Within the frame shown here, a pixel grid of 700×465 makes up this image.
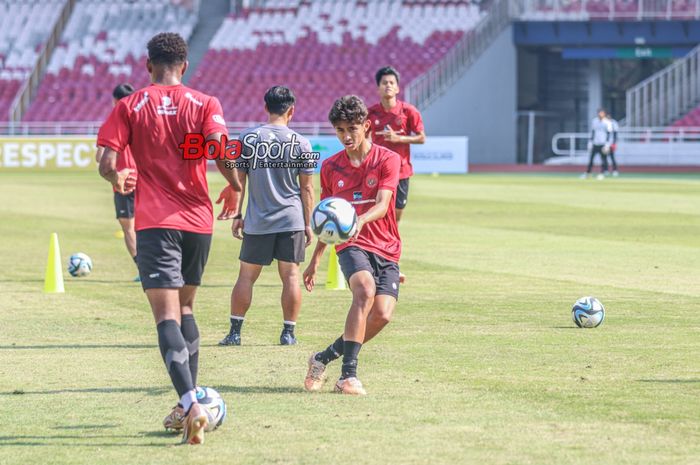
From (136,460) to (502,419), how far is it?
6.74 feet

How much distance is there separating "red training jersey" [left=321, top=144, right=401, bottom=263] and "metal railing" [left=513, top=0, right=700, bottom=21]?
4251 centimetres

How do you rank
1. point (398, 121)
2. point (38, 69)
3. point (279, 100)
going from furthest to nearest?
1. point (38, 69)
2. point (398, 121)
3. point (279, 100)

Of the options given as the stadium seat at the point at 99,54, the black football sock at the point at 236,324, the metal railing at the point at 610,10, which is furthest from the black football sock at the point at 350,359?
the stadium seat at the point at 99,54

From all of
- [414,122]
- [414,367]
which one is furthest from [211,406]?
[414,122]

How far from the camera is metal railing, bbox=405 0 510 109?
159 feet

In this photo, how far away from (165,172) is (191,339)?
931 millimetres

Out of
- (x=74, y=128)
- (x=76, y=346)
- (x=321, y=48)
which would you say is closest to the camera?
(x=76, y=346)

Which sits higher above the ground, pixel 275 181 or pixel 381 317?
pixel 275 181

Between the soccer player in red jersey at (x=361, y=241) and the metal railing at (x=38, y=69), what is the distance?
45.2 metres

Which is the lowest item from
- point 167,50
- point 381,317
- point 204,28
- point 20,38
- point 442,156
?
point 442,156

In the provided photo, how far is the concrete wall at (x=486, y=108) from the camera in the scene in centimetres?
4997

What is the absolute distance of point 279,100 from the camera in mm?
9930

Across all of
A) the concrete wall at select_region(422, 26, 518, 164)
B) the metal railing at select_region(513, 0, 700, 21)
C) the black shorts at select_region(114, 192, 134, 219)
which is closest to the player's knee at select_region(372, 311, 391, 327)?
the black shorts at select_region(114, 192, 134, 219)

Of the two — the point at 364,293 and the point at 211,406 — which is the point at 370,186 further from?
the point at 211,406
